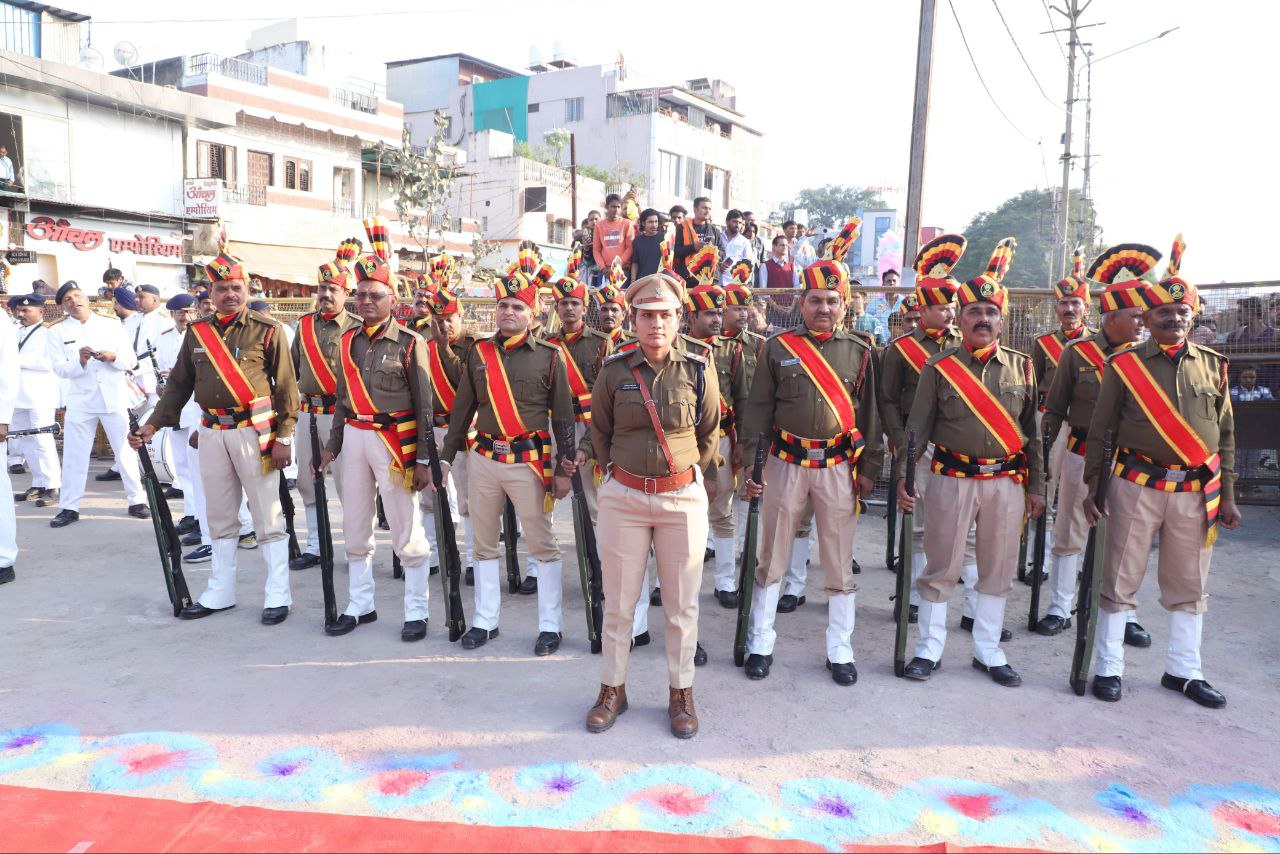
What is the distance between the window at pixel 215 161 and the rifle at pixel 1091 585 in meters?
25.0

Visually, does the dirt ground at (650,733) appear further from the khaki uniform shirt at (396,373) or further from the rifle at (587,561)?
the khaki uniform shirt at (396,373)

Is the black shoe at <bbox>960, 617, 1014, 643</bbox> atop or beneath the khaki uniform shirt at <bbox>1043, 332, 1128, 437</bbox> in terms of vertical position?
beneath

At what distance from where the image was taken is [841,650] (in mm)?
5094

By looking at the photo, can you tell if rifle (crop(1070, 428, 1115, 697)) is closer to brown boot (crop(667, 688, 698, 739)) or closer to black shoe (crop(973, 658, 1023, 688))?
black shoe (crop(973, 658, 1023, 688))

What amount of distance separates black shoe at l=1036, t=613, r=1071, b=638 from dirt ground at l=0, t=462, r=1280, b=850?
0.10 metres

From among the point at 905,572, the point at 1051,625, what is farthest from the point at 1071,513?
the point at 905,572

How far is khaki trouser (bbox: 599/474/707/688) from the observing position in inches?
171

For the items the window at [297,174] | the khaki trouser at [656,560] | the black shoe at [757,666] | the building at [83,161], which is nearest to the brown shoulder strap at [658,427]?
the khaki trouser at [656,560]

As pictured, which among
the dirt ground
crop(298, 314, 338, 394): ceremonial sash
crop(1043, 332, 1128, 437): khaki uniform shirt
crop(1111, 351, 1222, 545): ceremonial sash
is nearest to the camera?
the dirt ground

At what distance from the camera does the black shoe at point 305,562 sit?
23.9 feet

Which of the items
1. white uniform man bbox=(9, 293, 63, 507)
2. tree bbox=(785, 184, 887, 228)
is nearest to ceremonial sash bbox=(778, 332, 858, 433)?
white uniform man bbox=(9, 293, 63, 507)

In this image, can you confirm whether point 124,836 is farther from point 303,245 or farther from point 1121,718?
point 303,245

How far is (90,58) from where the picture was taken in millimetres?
23969

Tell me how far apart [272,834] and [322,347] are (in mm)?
4411
